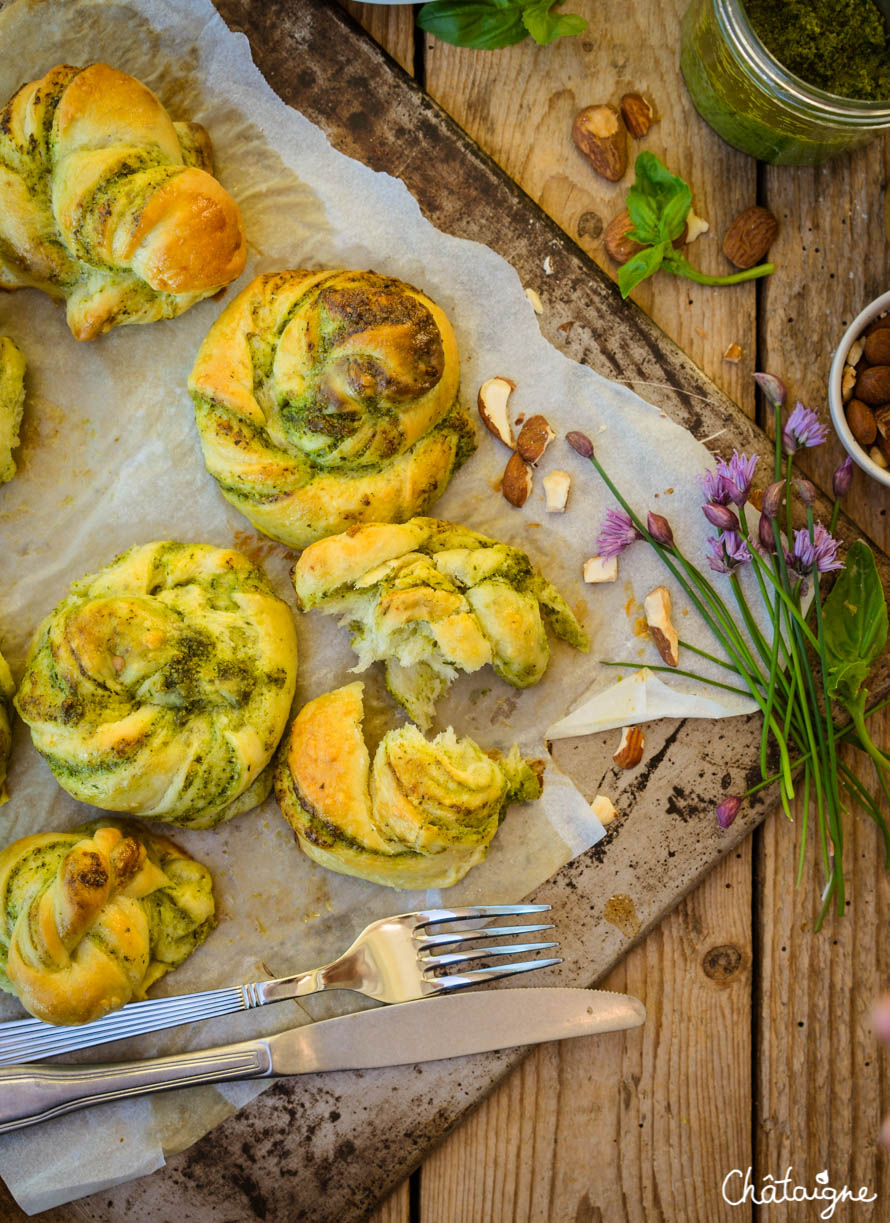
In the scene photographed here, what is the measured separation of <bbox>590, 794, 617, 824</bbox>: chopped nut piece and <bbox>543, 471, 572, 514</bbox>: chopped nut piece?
836mm

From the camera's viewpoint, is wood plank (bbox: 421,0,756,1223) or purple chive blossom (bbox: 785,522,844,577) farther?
wood plank (bbox: 421,0,756,1223)

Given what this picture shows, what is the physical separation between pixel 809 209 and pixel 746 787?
1.71 m

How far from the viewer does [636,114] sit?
9.27ft

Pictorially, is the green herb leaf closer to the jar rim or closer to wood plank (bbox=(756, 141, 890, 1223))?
the jar rim

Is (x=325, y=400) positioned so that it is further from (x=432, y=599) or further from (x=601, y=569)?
(x=601, y=569)

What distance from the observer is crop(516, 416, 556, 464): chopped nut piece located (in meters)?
2.76

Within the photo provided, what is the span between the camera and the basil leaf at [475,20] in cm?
272

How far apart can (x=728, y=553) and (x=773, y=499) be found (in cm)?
19

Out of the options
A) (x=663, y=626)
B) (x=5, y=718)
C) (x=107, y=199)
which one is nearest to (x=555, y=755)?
(x=663, y=626)

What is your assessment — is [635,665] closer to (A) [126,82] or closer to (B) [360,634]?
(B) [360,634]

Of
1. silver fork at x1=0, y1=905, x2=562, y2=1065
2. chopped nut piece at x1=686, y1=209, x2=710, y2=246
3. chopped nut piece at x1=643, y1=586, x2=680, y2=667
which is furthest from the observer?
chopped nut piece at x1=686, y1=209, x2=710, y2=246

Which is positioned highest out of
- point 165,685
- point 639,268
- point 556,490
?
point 639,268

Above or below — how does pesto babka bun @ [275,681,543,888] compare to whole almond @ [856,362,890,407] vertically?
below

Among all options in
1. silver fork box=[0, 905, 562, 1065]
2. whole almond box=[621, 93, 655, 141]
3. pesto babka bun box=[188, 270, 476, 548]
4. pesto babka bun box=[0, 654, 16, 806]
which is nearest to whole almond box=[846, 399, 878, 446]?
whole almond box=[621, 93, 655, 141]
